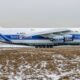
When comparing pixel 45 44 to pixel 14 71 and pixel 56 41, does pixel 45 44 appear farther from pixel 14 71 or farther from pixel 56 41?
pixel 14 71

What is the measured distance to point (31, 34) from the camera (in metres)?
50.4

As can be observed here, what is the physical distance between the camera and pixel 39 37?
51.3 metres

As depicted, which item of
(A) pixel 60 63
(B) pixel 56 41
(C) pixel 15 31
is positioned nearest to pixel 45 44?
(B) pixel 56 41

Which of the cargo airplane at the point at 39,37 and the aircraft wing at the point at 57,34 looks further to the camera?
the aircraft wing at the point at 57,34

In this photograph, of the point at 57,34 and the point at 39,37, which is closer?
the point at 39,37

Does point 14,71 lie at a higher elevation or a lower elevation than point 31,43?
higher

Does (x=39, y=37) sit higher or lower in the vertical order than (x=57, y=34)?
lower

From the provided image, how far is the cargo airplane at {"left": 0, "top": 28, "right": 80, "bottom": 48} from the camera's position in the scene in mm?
49594

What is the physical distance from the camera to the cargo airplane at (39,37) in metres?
49.6

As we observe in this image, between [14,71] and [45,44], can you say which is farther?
[45,44]

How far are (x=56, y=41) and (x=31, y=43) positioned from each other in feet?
13.2

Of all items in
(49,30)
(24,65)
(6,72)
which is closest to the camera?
(6,72)

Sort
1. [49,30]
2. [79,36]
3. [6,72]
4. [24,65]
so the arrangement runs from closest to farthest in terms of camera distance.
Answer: [6,72] < [24,65] < [79,36] < [49,30]

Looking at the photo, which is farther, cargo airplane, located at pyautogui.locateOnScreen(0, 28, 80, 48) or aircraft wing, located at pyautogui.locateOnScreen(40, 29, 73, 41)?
aircraft wing, located at pyautogui.locateOnScreen(40, 29, 73, 41)
